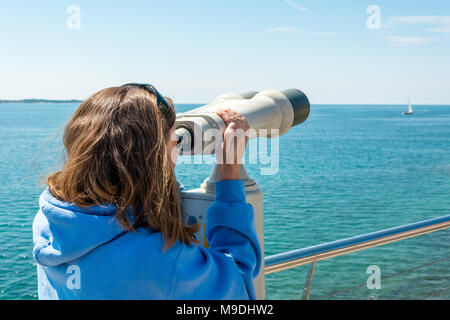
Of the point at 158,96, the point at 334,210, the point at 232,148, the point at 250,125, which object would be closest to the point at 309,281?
the point at 250,125

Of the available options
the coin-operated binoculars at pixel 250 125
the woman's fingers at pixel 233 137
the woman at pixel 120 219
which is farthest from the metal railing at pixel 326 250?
the woman at pixel 120 219

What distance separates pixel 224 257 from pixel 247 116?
60 centimetres

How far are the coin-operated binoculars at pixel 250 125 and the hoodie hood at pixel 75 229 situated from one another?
46 centimetres

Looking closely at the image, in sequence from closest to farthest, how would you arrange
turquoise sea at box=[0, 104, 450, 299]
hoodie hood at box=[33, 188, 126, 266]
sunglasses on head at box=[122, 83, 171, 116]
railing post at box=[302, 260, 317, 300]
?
hoodie hood at box=[33, 188, 126, 266] < sunglasses on head at box=[122, 83, 171, 116] < railing post at box=[302, 260, 317, 300] < turquoise sea at box=[0, 104, 450, 299]

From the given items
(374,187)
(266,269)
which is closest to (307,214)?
(374,187)

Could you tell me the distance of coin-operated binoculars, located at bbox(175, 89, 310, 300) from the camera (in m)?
1.40

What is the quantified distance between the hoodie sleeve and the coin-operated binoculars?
0.65 feet

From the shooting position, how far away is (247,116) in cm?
158

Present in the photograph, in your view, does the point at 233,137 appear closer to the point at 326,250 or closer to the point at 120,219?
the point at 120,219

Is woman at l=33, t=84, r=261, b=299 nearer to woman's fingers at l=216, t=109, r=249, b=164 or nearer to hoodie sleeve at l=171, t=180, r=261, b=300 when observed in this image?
hoodie sleeve at l=171, t=180, r=261, b=300

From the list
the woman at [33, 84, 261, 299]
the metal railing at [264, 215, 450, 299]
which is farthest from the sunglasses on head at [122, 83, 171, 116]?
the metal railing at [264, 215, 450, 299]

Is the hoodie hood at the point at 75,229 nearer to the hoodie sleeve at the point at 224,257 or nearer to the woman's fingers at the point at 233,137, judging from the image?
the hoodie sleeve at the point at 224,257
